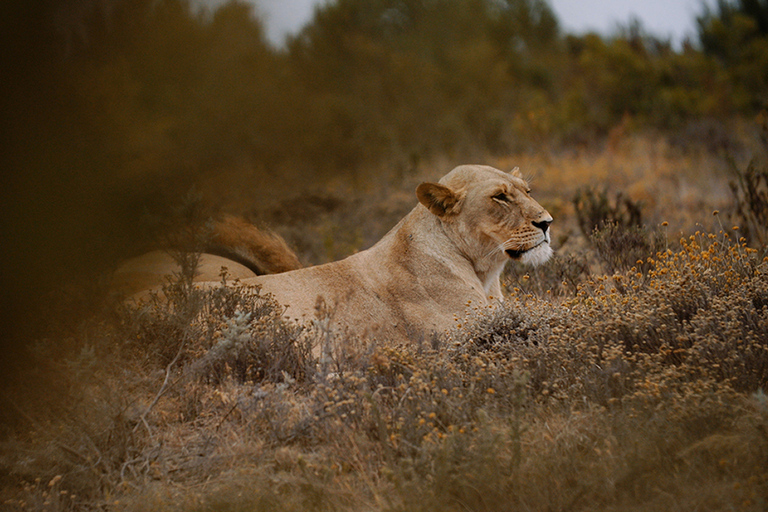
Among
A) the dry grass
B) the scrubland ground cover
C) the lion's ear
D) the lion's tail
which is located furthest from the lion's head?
the lion's tail

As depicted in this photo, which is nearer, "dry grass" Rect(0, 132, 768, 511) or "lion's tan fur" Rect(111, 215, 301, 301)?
"dry grass" Rect(0, 132, 768, 511)

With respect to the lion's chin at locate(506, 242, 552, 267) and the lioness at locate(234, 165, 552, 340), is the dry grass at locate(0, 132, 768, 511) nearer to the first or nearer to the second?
the lioness at locate(234, 165, 552, 340)

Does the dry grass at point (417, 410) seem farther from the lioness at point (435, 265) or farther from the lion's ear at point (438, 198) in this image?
the lion's ear at point (438, 198)

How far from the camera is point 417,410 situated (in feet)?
10.9

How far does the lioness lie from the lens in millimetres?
4879

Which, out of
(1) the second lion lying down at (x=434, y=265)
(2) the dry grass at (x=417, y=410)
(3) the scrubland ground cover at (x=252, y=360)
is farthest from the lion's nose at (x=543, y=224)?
(3) the scrubland ground cover at (x=252, y=360)

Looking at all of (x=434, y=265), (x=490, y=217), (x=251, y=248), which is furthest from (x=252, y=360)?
(x=490, y=217)

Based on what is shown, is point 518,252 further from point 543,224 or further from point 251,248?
point 251,248

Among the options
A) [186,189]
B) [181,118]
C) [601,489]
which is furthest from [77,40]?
[601,489]

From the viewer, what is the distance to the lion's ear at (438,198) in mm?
5039

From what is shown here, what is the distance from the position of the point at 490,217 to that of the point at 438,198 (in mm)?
438

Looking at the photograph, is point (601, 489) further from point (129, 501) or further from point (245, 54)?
point (245, 54)

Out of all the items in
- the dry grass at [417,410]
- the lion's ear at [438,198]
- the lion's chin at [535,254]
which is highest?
the lion's ear at [438,198]

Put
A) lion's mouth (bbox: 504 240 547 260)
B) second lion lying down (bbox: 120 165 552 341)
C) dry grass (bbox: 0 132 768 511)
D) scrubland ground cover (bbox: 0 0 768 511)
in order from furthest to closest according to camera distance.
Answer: lion's mouth (bbox: 504 240 547 260) → second lion lying down (bbox: 120 165 552 341) → dry grass (bbox: 0 132 768 511) → scrubland ground cover (bbox: 0 0 768 511)
